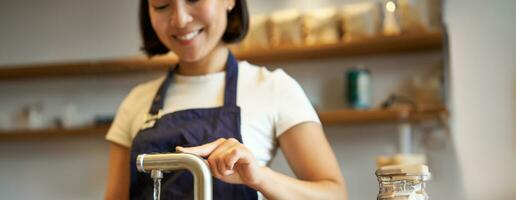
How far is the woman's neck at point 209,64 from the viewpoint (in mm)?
1244

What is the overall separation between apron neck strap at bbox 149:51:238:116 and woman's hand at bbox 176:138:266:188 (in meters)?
0.32

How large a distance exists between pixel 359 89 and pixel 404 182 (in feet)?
5.59

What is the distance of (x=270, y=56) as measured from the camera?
254 cm

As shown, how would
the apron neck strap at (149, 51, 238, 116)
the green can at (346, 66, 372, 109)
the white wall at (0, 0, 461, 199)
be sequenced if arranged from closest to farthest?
the apron neck strap at (149, 51, 238, 116), the green can at (346, 66, 372, 109), the white wall at (0, 0, 461, 199)

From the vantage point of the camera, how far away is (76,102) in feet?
9.70

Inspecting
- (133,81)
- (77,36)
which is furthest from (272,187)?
(77,36)

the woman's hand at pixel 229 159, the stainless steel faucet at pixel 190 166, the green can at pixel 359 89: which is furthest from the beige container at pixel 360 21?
the stainless steel faucet at pixel 190 166

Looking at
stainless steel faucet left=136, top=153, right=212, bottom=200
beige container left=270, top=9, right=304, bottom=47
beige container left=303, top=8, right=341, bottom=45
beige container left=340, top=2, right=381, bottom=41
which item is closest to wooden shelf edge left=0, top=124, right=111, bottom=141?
beige container left=270, top=9, right=304, bottom=47

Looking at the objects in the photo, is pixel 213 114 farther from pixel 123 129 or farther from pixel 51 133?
pixel 51 133

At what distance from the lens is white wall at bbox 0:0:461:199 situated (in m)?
2.57

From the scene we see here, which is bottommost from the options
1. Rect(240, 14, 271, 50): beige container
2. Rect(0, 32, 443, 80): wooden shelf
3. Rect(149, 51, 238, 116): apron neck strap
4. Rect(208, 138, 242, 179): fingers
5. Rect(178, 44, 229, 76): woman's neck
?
Rect(208, 138, 242, 179): fingers

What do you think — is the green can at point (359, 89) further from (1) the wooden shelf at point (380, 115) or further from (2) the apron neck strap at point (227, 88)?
(2) the apron neck strap at point (227, 88)

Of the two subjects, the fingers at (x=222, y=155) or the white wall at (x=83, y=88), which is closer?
the fingers at (x=222, y=155)

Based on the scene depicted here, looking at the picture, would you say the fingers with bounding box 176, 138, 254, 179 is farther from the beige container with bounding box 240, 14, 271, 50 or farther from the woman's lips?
the beige container with bounding box 240, 14, 271, 50
